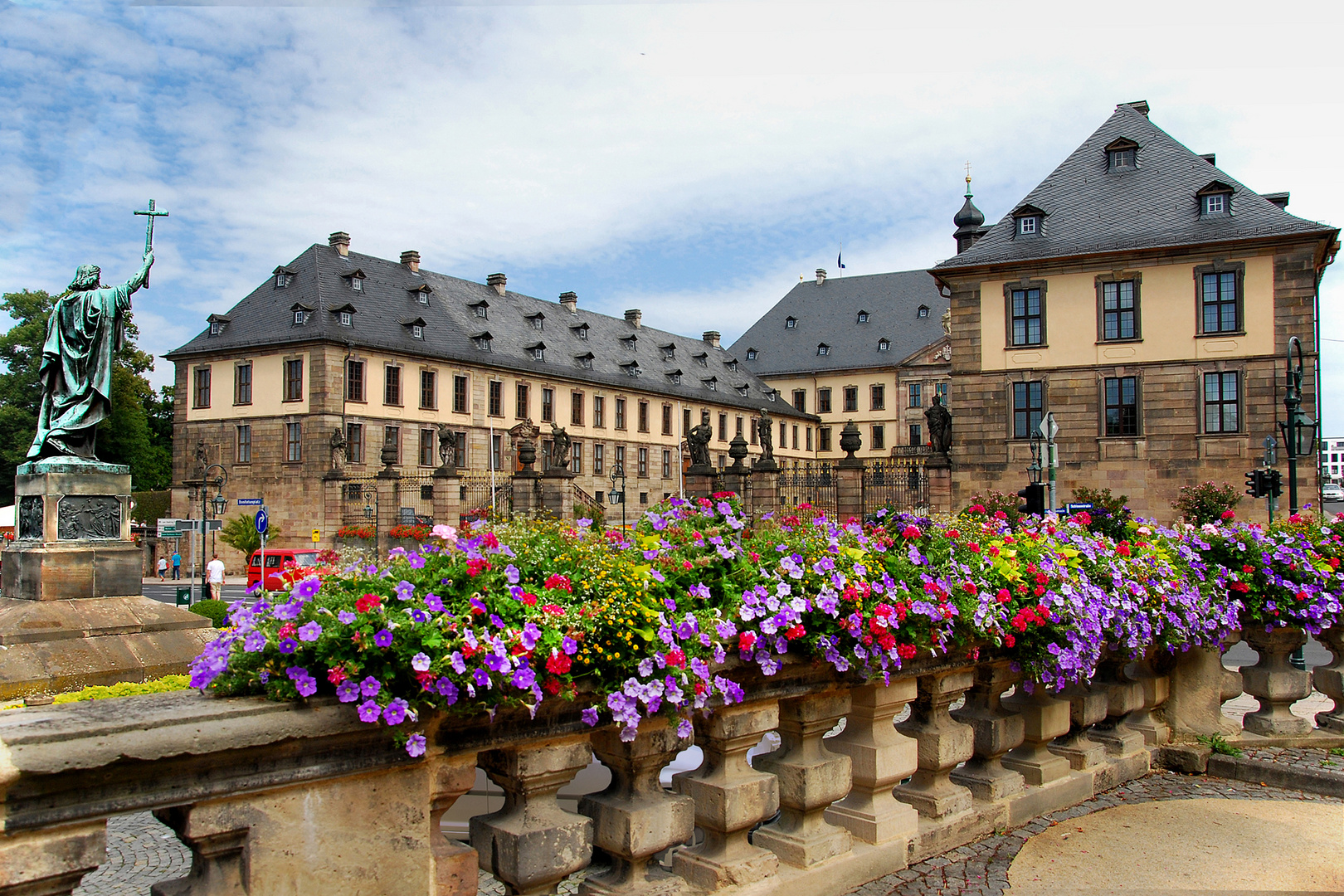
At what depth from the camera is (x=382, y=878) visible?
8.31ft

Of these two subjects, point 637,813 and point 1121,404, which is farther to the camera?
point 1121,404

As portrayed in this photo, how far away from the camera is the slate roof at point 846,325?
260 feet

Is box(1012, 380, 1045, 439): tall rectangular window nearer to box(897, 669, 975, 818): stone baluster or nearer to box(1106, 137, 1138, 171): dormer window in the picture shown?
box(1106, 137, 1138, 171): dormer window

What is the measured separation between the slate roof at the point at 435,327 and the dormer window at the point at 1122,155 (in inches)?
1282

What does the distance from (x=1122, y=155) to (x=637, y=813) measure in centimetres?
3733

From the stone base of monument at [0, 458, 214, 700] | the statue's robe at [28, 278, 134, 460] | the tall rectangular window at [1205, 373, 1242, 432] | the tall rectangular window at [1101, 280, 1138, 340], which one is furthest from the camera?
the tall rectangular window at [1101, 280, 1138, 340]

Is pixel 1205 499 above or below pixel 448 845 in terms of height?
below

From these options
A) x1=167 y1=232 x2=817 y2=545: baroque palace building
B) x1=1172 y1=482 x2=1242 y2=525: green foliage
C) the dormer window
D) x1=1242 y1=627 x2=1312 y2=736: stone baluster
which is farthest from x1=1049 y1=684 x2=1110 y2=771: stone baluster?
x1=167 y1=232 x2=817 y2=545: baroque palace building

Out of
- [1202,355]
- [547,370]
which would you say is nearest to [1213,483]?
[1202,355]

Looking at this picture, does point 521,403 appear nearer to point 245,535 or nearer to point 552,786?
point 245,535

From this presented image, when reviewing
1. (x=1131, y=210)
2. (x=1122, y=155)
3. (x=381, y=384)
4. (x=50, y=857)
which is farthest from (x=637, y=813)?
(x=381, y=384)

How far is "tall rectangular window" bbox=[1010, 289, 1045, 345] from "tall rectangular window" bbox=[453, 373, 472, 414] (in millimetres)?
30805

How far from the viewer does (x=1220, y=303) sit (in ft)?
101

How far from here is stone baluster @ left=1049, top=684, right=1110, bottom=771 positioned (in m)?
5.13
